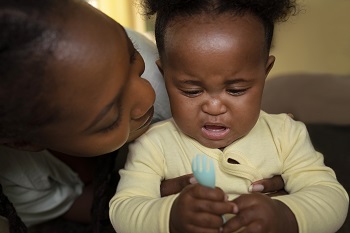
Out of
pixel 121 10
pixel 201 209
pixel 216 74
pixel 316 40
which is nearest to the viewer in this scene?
pixel 201 209

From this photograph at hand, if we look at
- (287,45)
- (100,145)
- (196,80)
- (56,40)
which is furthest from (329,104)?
(56,40)

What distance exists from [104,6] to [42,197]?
1.27m

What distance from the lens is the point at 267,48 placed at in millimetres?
873

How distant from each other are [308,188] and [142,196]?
301 mm

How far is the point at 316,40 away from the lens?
201 centimetres

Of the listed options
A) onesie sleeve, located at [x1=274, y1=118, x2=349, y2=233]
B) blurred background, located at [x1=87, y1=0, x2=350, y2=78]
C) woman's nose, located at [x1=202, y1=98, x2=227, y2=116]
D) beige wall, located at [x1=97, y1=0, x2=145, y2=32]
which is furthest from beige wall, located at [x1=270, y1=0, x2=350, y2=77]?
woman's nose, located at [x1=202, y1=98, x2=227, y2=116]

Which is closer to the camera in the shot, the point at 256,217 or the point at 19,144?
the point at 256,217

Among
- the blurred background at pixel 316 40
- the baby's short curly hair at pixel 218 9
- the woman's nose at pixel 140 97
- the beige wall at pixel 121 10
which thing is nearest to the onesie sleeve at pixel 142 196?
the woman's nose at pixel 140 97

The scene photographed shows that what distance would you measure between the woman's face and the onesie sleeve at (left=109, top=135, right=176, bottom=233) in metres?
0.11

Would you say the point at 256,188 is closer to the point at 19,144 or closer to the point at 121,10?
the point at 19,144

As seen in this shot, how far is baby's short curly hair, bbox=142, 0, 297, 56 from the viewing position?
0.83 meters

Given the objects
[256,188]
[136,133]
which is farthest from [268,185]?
[136,133]

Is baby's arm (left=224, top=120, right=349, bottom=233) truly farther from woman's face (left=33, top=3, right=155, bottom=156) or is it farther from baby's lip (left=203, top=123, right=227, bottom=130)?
woman's face (left=33, top=3, right=155, bottom=156)

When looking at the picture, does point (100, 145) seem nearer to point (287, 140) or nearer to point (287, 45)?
point (287, 140)
